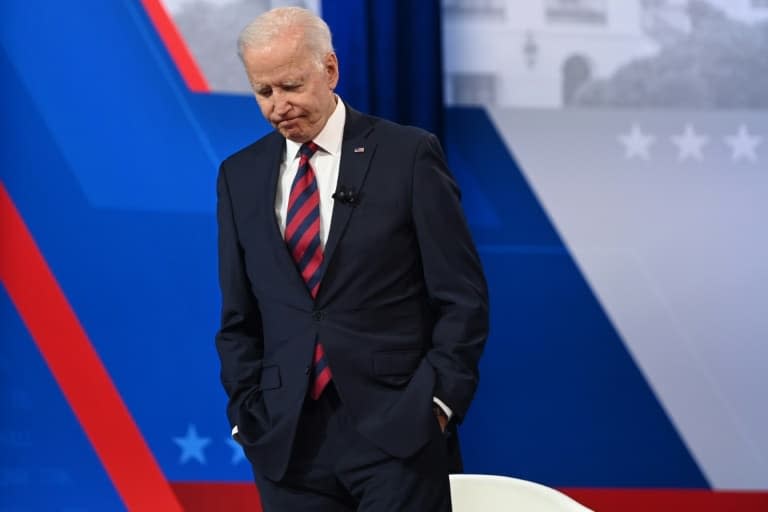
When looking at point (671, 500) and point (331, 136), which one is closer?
point (331, 136)

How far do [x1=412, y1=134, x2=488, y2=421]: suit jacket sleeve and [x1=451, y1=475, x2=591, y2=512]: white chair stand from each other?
1.55 feet

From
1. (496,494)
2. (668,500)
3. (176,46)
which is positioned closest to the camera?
(496,494)

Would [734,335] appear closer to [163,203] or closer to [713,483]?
[713,483]

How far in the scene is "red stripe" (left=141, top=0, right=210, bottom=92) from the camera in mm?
3051

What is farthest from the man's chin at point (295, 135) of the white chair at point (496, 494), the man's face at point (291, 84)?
the white chair at point (496, 494)

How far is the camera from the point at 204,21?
3.07 meters

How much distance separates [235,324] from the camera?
1865mm

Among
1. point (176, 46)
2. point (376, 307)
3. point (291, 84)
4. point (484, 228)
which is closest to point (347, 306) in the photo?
point (376, 307)

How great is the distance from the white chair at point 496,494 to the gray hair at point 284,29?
3.24 ft

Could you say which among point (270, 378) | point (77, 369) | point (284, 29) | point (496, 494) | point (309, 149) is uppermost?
point (284, 29)

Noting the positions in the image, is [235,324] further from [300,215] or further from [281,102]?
[281,102]

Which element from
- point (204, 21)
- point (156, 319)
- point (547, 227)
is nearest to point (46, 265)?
point (156, 319)

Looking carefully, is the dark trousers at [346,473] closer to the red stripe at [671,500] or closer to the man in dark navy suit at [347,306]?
the man in dark navy suit at [347,306]

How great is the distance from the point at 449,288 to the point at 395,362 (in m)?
0.16
